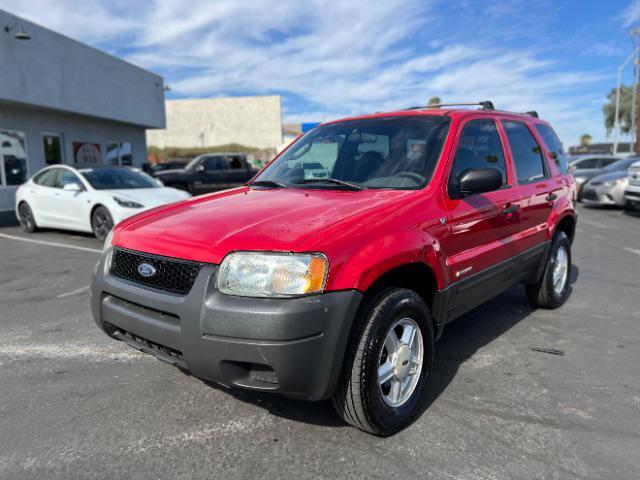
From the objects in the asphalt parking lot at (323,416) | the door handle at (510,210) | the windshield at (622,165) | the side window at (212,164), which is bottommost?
the asphalt parking lot at (323,416)

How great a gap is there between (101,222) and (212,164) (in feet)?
27.2

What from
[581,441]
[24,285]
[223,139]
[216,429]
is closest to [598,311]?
[581,441]

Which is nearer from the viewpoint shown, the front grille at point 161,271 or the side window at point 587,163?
the front grille at point 161,271

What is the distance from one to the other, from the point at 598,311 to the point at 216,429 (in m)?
3.96

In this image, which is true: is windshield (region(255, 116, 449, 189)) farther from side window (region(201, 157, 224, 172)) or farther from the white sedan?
side window (region(201, 157, 224, 172))

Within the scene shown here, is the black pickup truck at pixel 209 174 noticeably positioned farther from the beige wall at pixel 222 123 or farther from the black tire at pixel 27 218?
the beige wall at pixel 222 123

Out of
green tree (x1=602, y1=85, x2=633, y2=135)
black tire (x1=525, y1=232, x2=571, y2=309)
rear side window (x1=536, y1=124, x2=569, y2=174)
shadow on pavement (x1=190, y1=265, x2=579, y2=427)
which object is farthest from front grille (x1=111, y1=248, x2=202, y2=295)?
green tree (x1=602, y1=85, x2=633, y2=135)

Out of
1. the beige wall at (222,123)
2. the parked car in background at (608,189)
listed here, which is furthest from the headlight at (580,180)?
the beige wall at (222,123)

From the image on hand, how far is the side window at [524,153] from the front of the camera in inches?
166

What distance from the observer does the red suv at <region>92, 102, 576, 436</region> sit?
2.34 metres

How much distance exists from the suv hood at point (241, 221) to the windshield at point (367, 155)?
0.73 feet

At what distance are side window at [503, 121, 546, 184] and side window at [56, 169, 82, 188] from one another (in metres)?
7.79

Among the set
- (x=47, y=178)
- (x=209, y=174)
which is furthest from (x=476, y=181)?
(x=209, y=174)

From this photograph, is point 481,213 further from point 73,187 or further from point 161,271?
point 73,187
